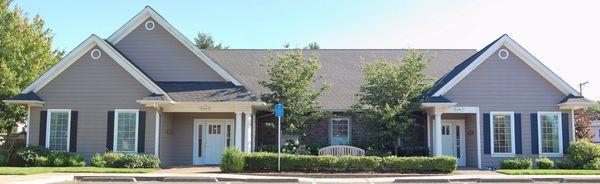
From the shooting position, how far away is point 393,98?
23.7m

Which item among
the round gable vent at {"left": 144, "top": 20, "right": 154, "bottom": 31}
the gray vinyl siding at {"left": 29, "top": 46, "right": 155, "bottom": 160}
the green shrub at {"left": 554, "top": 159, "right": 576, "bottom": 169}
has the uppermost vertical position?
the round gable vent at {"left": 144, "top": 20, "right": 154, "bottom": 31}

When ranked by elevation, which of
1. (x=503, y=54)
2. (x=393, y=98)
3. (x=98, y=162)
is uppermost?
(x=503, y=54)

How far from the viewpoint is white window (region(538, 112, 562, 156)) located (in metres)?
24.2

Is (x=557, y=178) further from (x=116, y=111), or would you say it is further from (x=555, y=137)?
(x=116, y=111)

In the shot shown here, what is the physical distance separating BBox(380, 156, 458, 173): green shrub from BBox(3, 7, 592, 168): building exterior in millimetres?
2824

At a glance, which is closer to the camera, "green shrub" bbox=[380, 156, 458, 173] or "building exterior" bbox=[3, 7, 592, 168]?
"green shrub" bbox=[380, 156, 458, 173]

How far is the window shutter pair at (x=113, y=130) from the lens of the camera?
76.3 ft

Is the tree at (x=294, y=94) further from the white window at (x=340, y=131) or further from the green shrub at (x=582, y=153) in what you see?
the green shrub at (x=582, y=153)

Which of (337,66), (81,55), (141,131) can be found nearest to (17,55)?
(81,55)

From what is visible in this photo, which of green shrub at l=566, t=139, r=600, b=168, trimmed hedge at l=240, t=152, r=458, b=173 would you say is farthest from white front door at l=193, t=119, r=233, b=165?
green shrub at l=566, t=139, r=600, b=168

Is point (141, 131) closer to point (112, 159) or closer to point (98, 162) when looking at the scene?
point (112, 159)

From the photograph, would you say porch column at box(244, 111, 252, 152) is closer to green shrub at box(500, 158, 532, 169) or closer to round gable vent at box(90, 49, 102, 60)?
round gable vent at box(90, 49, 102, 60)

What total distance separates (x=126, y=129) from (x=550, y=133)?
17372 millimetres

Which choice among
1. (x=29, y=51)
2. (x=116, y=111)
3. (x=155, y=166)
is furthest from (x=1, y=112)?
(x=155, y=166)
